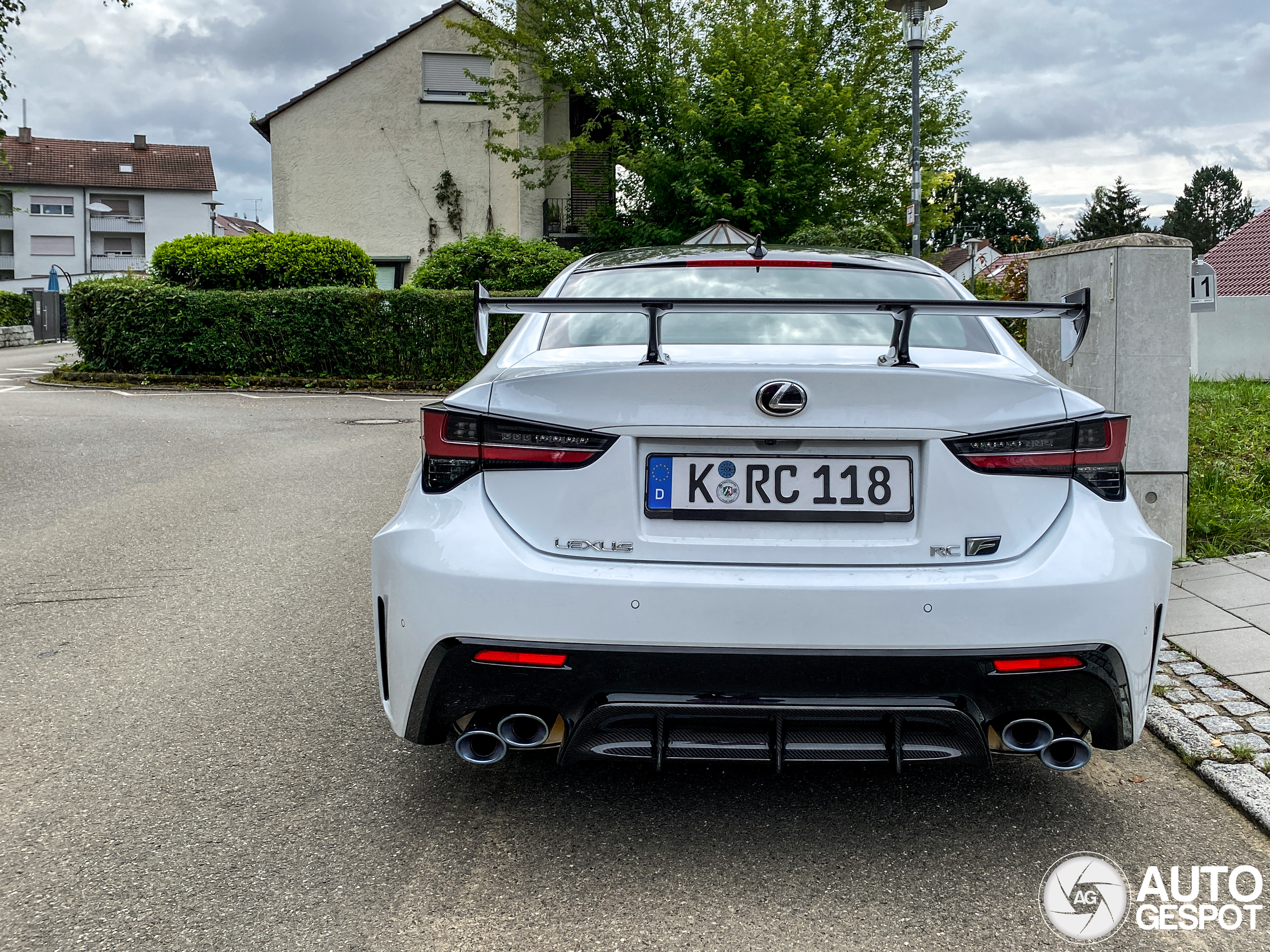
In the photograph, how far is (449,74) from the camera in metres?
29.8

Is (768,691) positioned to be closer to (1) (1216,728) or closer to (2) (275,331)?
(1) (1216,728)

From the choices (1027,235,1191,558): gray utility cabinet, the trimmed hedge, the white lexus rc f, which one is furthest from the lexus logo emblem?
the trimmed hedge

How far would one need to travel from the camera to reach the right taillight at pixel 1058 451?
2.66m

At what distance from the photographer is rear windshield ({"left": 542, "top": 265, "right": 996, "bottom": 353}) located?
10.5 feet

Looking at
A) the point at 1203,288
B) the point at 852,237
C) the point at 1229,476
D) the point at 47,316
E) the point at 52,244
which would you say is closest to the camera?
the point at 1203,288

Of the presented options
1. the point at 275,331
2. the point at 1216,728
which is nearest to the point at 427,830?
the point at 1216,728

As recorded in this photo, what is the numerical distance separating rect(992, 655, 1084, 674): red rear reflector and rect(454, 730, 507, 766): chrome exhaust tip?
3.96 feet

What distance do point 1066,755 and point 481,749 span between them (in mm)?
1455

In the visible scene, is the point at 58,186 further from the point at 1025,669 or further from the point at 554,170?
the point at 1025,669

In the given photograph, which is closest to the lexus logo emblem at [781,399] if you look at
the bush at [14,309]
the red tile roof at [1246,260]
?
the red tile roof at [1246,260]

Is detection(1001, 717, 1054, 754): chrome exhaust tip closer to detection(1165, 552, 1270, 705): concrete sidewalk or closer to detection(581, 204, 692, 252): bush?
detection(1165, 552, 1270, 705): concrete sidewalk

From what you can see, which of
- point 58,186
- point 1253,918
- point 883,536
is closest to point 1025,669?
point 883,536

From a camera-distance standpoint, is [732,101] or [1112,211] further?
[1112,211]

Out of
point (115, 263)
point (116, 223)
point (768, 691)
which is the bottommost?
point (768, 691)
